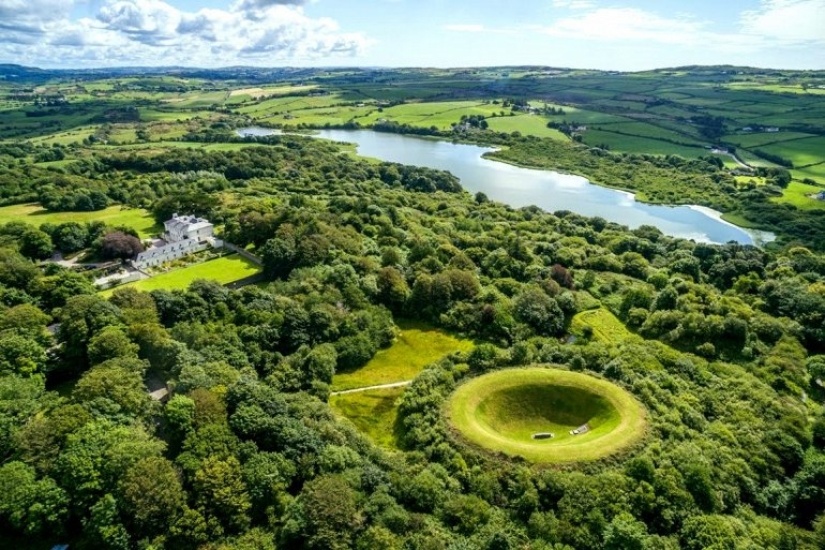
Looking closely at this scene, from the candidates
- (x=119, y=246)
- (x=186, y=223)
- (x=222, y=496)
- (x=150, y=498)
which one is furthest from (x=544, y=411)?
(x=186, y=223)

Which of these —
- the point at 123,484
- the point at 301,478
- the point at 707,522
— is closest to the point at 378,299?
the point at 301,478

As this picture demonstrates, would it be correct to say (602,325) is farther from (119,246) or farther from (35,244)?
(35,244)

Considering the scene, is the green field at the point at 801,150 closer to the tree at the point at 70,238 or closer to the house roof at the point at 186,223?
the house roof at the point at 186,223

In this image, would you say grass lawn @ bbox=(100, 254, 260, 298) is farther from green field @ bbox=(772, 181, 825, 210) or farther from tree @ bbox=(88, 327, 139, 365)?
green field @ bbox=(772, 181, 825, 210)

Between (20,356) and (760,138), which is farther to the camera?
(760,138)

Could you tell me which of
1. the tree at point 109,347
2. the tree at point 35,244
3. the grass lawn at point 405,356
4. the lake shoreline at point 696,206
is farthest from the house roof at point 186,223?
the lake shoreline at point 696,206

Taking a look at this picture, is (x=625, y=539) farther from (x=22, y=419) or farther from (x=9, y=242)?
(x=9, y=242)
